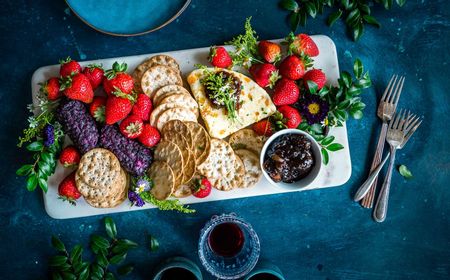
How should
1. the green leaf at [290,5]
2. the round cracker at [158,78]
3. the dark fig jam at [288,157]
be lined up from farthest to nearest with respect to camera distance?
the green leaf at [290,5] < the round cracker at [158,78] < the dark fig jam at [288,157]

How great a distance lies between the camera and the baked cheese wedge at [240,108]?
1790mm

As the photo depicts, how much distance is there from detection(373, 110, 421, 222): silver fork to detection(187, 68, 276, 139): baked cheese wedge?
495 mm

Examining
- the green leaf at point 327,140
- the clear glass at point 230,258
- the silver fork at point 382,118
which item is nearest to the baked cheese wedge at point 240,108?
the green leaf at point 327,140

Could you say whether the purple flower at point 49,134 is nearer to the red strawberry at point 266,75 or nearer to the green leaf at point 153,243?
the green leaf at point 153,243

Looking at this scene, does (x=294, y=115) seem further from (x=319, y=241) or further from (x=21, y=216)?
(x=21, y=216)

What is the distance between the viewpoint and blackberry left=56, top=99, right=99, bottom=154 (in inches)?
67.7

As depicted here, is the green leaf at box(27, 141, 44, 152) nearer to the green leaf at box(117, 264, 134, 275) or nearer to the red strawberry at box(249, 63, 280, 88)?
the green leaf at box(117, 264, 134, 275)

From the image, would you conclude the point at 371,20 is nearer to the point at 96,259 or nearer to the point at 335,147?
the point at 335,147

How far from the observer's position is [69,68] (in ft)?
5.71

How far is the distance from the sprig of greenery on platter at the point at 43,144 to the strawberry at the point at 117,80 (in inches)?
8.4

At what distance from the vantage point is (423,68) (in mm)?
1938

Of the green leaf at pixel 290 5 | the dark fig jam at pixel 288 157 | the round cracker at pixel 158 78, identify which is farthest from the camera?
the green leaf at pixel 290 5

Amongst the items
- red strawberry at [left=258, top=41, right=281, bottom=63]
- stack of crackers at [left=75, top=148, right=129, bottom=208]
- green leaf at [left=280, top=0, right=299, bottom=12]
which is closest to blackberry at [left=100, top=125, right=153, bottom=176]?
stack of crackers at [left=75, top=148, right=129, bottom=208]

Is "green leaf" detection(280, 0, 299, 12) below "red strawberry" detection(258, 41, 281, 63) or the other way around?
the other way around
